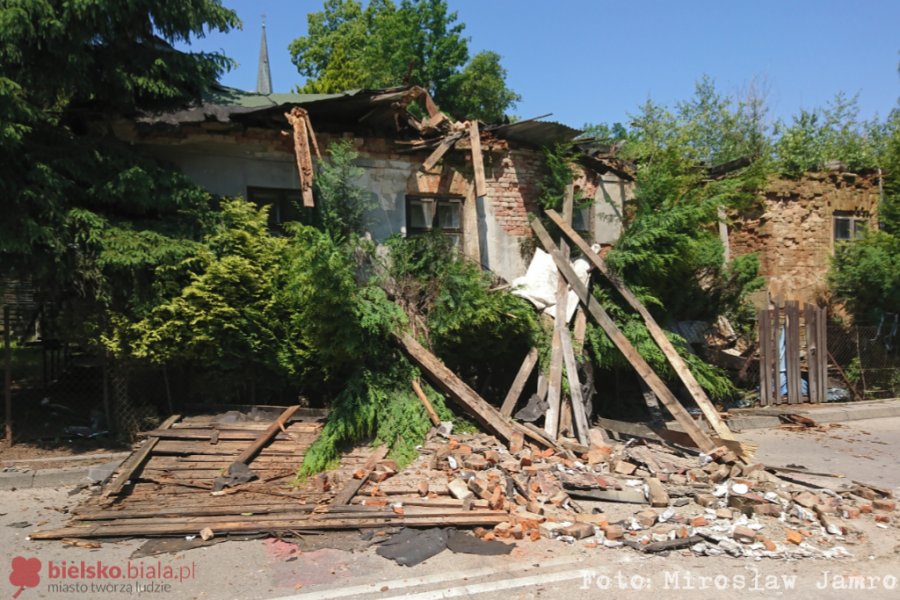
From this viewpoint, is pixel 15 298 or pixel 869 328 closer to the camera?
pixel 15 298

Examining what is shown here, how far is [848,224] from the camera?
1561cm

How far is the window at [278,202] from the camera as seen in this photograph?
9586 millimetres

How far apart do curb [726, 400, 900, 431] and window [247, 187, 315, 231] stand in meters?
7.80

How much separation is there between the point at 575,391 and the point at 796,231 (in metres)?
9.27

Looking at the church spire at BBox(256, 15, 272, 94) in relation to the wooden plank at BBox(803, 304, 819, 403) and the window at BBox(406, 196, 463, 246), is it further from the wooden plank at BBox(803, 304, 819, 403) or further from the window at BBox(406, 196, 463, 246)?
the wooden plank at BBox(803, 304, 819, 403)

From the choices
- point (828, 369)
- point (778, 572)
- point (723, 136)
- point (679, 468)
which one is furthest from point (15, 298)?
point (723, 136)

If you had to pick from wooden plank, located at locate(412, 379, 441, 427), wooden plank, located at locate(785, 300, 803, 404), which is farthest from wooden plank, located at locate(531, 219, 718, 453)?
wooden plank, located at locate(785, 300, 803, 404)

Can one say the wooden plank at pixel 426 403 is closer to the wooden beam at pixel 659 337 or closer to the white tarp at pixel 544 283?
the white tarp at pixel 544 283

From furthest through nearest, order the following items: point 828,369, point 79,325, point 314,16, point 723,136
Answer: point 314,16, point 723,136, point 828,369, point 79,325

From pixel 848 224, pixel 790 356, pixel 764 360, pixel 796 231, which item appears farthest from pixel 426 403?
pixel 848 224

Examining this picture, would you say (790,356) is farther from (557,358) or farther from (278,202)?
(278,202)

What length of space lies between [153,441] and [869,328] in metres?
14.0

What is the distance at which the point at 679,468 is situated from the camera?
7.37 m

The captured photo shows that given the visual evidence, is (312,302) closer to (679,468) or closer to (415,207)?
(415,207)
